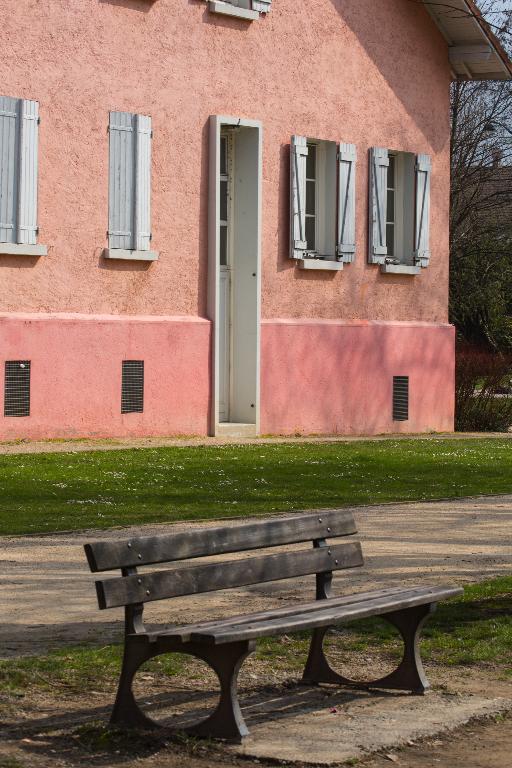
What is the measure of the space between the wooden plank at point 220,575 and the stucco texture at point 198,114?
11.6m

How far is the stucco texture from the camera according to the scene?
58.5 ft

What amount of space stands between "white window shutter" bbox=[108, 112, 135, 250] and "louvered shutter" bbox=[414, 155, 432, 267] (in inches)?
226

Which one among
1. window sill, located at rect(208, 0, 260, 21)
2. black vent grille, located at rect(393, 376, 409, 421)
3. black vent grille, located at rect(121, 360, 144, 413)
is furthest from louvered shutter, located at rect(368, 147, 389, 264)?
black vent grille, located at rect(121, 360, 144, 413)

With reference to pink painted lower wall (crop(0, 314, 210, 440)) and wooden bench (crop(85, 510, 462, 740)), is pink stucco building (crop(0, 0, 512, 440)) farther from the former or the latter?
wooden bench (crop(85, 510, 462, 740))

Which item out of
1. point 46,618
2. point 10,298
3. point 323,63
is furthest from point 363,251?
point 46,618

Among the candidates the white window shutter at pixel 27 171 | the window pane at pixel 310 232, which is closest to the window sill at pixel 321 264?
the window pane at pixel 310 232

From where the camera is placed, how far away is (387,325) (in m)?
22.6

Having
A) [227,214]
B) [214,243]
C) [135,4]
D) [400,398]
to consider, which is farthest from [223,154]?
[400,398]

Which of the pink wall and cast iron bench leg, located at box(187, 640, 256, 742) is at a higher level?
the pink wall

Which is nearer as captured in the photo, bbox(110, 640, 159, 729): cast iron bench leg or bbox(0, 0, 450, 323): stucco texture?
bbox(110, 640, 159, 729): cast iron bench leg

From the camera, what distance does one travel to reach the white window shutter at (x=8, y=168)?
683 inches

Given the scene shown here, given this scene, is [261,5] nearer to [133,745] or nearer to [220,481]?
[220,481]

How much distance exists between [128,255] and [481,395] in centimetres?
831

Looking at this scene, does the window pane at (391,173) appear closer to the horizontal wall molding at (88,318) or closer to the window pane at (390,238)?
the window pane at (390,238)
